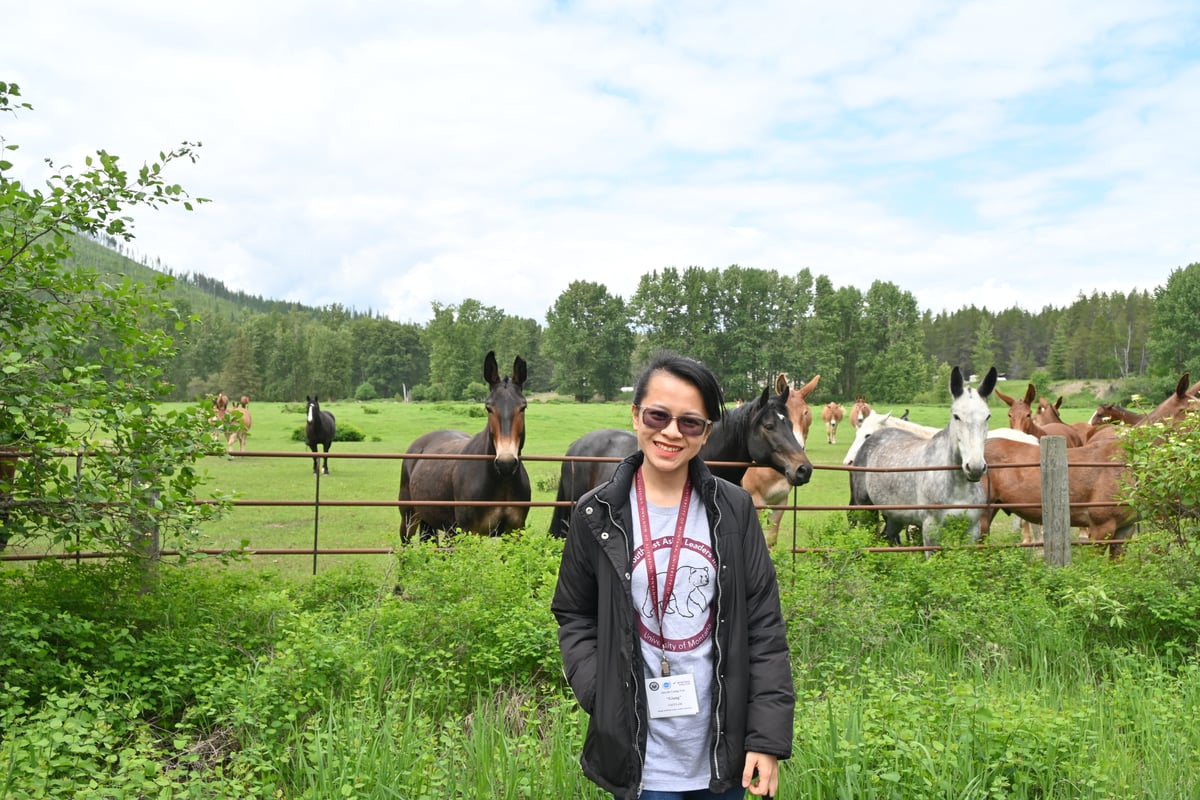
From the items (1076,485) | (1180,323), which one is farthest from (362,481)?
(1180,323)

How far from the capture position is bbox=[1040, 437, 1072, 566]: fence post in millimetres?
6754

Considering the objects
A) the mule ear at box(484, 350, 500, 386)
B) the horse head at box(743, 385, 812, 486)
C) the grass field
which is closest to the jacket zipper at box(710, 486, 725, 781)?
the grass field

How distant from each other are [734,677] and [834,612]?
10.5ft

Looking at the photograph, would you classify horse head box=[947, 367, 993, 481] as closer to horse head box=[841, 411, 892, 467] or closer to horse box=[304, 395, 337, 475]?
horse head box=[841, 411, 892, 467]

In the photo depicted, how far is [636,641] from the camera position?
80.3 inches

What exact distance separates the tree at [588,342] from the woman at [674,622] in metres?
69.9

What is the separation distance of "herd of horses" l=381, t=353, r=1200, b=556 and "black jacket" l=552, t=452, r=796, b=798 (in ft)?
13.4

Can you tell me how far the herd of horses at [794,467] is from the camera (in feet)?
22.0

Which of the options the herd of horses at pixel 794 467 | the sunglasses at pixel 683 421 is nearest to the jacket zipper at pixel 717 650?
the sunglasses at pixel 683 421

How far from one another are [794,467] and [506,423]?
2.42m

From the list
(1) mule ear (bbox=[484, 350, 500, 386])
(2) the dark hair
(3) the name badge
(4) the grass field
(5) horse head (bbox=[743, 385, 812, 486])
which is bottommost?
(4) the grass field

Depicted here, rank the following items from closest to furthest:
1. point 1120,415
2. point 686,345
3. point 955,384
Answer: point 955,384
point 1120,415
point 686,345

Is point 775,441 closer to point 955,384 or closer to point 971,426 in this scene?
point 971,426

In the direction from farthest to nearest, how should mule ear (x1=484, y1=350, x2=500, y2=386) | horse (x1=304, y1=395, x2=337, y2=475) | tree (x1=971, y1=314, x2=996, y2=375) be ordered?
tree (x1=971, y1=314, x2=996, y2=375)
horse (x1=304, y1=395, x2=337, y2=475)
mule ear (x1=484, y1=350, x2=500, y2=386)
